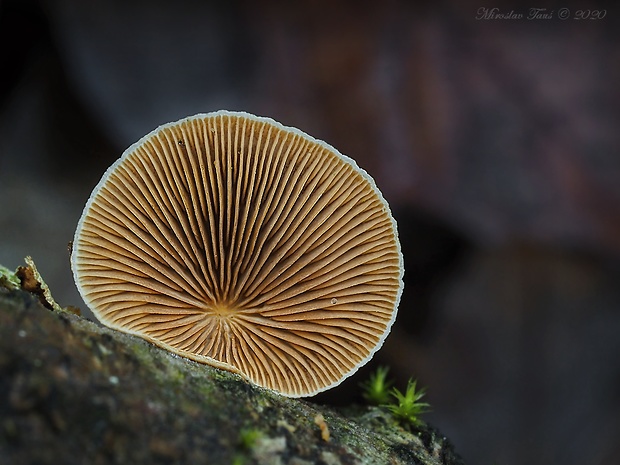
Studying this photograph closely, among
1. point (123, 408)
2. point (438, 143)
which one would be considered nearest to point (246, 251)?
point (123, 408)

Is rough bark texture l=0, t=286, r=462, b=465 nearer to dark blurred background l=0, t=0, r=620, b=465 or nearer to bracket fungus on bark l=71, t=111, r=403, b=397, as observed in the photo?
bracket fungus on bark l=71, t=111, r=403, b=397

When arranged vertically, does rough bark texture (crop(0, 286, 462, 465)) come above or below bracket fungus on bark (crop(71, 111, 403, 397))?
below

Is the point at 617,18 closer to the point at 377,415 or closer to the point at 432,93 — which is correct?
the point at 432,93

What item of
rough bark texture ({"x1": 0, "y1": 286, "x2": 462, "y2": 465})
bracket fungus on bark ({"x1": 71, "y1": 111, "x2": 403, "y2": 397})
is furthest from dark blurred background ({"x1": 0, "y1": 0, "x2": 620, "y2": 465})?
rough bark texture ({"x1": 0, "y1": 286, "x2": 462, "y2": 465})

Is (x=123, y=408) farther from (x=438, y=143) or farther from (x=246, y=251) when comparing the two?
(x=438, y=143)

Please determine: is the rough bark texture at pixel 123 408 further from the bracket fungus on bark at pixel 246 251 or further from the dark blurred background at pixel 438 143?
the dark blurred background at pixel 438 143

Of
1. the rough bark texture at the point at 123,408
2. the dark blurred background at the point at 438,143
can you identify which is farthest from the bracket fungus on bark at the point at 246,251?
the dark blurred background at the point at 438,143

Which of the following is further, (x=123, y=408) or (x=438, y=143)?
(x=438, y=143)
